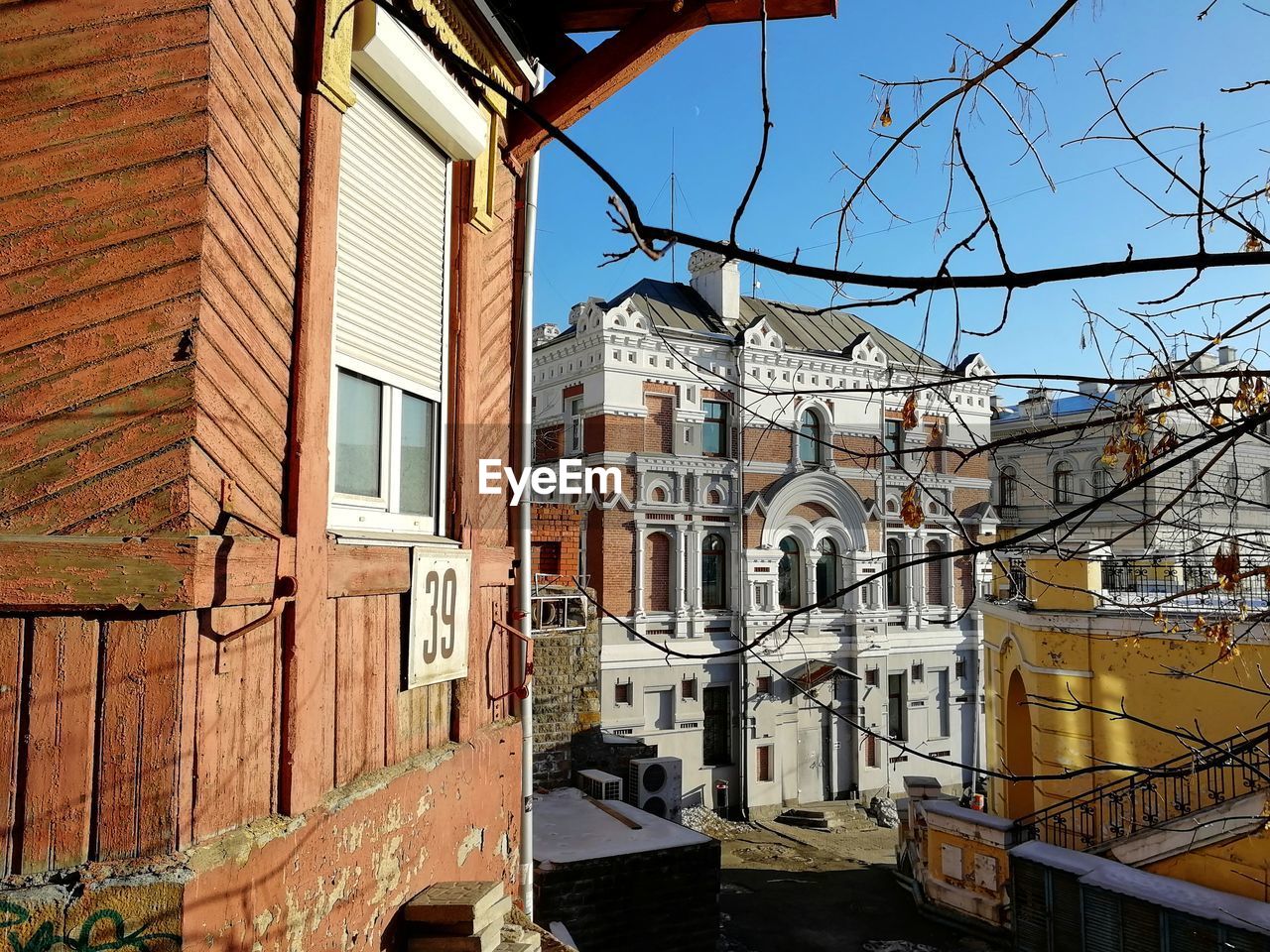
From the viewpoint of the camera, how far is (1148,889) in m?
10.8

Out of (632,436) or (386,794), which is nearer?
(386,794)

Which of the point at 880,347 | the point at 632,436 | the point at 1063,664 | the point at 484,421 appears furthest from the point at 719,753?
the point at 484,421

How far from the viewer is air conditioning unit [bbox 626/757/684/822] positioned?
47.4ft

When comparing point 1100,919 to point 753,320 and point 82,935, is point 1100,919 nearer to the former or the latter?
point 82,935

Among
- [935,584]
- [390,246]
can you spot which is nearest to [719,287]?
[935,584]

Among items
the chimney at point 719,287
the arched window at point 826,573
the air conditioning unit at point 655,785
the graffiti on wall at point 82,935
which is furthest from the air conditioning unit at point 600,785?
the chimney at point 719,287

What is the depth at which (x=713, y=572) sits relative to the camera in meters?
23.5

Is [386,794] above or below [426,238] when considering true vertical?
below

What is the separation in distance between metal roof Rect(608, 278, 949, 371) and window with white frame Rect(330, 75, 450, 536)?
61.3ft

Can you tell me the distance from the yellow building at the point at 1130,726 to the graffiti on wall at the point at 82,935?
1022cm

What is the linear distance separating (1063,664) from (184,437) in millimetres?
13754

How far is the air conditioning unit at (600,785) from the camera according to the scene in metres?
12.8

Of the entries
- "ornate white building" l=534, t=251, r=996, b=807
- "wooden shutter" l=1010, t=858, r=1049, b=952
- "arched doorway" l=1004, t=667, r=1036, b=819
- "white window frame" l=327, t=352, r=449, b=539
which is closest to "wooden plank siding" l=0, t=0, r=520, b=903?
"white window frame" l=327, t=352, r=449, b=539

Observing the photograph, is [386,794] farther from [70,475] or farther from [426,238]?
[426,238]
